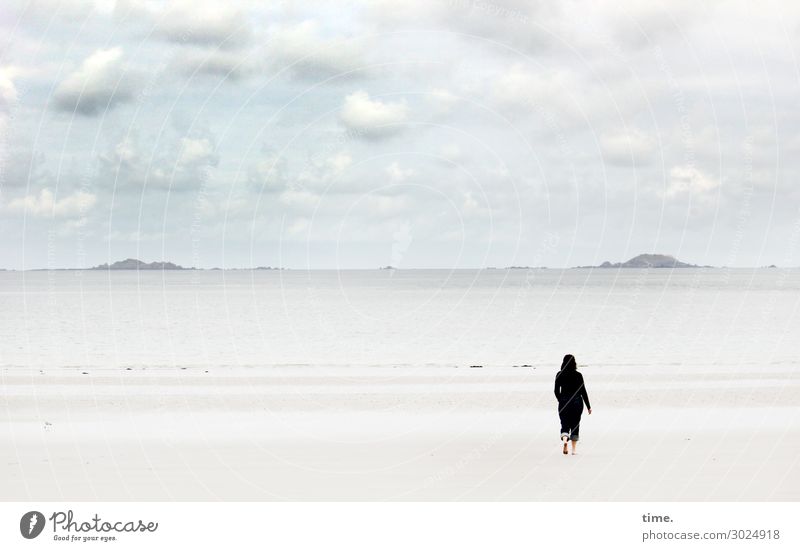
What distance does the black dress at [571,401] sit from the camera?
1691cm

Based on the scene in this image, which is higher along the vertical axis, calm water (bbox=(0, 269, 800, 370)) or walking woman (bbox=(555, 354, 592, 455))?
calm water (bbox=(0, 269, 800, 370))

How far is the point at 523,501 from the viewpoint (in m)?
13.5

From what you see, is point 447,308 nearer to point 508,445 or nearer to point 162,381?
point 162,381

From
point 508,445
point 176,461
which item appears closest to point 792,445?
point 508,445

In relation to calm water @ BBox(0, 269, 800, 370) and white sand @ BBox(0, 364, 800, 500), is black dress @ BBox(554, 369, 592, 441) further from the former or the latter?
calm water @ BBox(0, 269, 800, 370)

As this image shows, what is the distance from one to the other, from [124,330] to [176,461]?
193 feet

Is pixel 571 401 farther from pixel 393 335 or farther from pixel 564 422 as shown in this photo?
pixel 393 335

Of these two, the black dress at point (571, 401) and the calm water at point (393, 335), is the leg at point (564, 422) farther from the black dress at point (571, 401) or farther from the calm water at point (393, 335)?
the calm water at point (393, 335)
